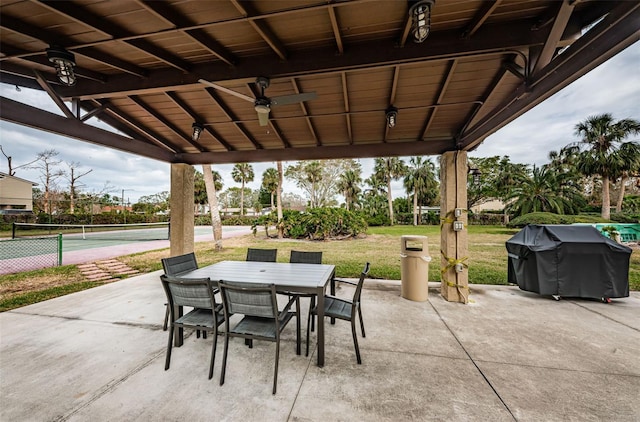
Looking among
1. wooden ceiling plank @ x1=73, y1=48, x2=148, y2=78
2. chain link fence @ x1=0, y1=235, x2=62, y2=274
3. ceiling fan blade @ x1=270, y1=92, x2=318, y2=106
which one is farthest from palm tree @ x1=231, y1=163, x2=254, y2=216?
ceiling fan blade @ x1=270, y1=92, x2=318, y2=106

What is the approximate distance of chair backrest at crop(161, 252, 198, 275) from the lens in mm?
3131

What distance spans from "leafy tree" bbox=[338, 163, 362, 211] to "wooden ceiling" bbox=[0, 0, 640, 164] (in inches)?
875

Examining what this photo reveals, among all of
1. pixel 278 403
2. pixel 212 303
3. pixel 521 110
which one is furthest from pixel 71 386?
pixel 521 110

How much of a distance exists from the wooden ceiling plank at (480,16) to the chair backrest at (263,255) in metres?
3.70

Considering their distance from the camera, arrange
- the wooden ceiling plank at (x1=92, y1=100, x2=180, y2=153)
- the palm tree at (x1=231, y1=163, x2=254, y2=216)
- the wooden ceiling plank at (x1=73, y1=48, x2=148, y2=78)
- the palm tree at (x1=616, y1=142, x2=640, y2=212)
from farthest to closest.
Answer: the palm tree at (x1=231, y1=163, x2=254, y2=216)
the palm tree at (x1=616, y1=142, x2=640, y2=212)
the wooden ceiling plank at (x1=92, y1=100, x2=180, y2=153)
the wooden ceiling plank at (x1=73, y1=48, x2=148, y2=78)

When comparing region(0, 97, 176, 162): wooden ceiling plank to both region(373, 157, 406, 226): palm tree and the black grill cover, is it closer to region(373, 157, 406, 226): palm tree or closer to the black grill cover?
the black grill cover

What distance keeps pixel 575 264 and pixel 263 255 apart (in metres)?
5.46

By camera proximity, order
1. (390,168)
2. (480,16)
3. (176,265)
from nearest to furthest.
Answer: (480,16) → (176,265) → (390,168)

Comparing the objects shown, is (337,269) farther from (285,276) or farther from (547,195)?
(547,195)

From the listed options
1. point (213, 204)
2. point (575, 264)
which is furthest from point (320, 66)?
point (213, 204)

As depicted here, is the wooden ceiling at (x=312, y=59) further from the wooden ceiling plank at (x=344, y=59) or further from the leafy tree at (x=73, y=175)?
the leafy tree at (x=73, y=175)

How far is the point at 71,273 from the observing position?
6258mm

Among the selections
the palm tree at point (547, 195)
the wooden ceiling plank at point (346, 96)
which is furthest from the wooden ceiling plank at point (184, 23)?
the palm tree at point (547, 195)

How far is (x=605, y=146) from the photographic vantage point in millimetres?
16344
